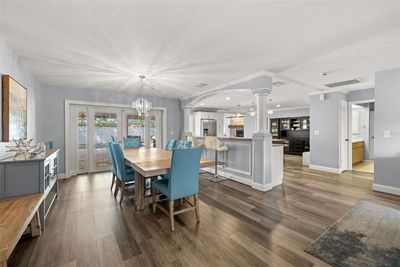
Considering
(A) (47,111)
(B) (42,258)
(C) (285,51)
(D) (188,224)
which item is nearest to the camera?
(B) (42,258)

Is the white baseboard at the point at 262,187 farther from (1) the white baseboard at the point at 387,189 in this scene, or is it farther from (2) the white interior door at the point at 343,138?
(2) the white interior door at the point at 343,138

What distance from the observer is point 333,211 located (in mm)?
2650

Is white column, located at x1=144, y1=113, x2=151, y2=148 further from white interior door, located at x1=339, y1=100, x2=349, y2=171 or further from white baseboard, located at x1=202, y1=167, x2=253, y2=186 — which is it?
white interior door, located at x1=339, y1=100, x2=349, y2=171

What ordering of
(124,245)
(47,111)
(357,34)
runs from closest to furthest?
(124,245) < (357,34) < (47,111)

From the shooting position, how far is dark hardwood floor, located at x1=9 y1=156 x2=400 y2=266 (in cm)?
169

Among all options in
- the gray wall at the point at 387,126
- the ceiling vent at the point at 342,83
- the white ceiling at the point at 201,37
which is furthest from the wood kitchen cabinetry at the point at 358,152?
the white ceiling at the point at 201,37

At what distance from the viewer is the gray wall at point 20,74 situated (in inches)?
87.4

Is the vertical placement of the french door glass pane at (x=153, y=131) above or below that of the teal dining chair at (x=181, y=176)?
above

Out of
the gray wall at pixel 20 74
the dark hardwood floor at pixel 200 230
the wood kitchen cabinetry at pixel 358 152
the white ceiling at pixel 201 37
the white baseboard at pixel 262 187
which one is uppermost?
the white ceiling at pixel 201 37

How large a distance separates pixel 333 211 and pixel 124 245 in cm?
296

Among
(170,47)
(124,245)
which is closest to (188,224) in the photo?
(124,245)

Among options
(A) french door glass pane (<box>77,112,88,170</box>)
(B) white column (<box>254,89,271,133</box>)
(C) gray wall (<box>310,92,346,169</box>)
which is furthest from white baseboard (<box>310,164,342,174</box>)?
(A) french door glass pane (<box>77,112,88,170</box>)

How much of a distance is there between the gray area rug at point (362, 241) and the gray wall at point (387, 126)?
1097 mm

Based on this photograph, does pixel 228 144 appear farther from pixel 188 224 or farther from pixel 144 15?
pixel 144 15
